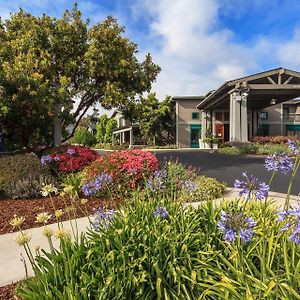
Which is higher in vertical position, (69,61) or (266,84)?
(266,84)

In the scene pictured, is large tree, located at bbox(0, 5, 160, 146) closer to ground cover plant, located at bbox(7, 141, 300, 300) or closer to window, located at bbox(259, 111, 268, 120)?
ground cover plant, located at bbox(7, 141, 300, 300)

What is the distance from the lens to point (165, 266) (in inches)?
111

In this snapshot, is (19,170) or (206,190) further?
(19,170)

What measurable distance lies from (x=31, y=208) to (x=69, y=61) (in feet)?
30.6

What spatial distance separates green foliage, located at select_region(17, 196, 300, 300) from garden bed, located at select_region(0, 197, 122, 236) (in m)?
2.65

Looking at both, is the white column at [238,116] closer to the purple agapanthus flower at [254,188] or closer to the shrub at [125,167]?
the shrub at [125,167]

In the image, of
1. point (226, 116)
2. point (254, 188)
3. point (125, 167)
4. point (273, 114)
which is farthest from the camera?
point (273, 114)

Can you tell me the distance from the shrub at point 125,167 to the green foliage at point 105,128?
39777mm

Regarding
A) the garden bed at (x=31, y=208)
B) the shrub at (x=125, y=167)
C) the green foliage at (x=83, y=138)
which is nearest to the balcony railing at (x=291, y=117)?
the green foliage at (x=83, y=138)

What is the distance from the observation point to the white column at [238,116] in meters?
23.7

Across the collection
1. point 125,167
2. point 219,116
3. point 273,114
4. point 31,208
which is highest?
point 273,114

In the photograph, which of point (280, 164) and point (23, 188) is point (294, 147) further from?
point (23, 188)

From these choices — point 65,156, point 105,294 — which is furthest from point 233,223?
point 65,156

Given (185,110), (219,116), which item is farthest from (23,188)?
(219,116)
